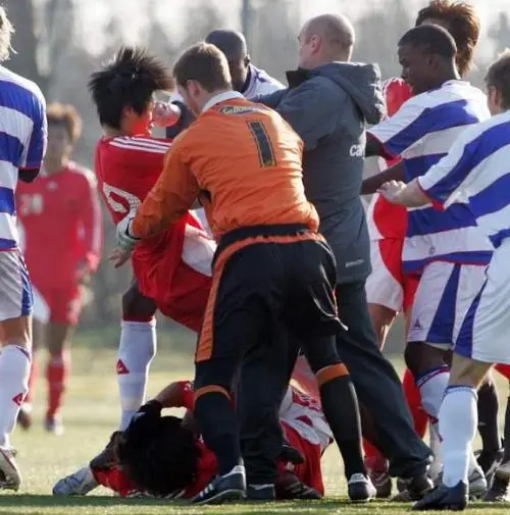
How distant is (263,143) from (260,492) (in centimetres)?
146

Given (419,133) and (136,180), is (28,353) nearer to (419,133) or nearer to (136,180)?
(136,180)

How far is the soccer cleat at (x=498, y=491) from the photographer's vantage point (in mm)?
7391

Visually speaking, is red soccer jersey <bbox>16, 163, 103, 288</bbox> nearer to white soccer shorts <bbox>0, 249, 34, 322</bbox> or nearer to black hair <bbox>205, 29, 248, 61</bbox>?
black hair <bbox>205, 29, 248, 61</bbox>

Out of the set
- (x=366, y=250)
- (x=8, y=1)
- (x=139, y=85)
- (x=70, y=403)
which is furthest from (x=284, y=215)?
(x=8, y=1)

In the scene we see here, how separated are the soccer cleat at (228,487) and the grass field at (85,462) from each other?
0.05 metres

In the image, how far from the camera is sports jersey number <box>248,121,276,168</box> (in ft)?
22.7

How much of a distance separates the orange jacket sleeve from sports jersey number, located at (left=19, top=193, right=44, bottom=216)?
26.8 feet

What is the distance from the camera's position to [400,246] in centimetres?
849

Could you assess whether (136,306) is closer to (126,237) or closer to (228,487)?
(126,237)

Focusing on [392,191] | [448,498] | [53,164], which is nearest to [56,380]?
[53,164]

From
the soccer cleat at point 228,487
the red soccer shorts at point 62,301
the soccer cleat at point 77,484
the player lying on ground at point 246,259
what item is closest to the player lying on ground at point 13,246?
the soccer cleat at point 77,484

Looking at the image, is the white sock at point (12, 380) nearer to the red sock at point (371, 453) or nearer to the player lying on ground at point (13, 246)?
the player lying on ground at point (13, 246)

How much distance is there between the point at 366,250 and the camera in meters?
7.64

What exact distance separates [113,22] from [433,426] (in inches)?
766
